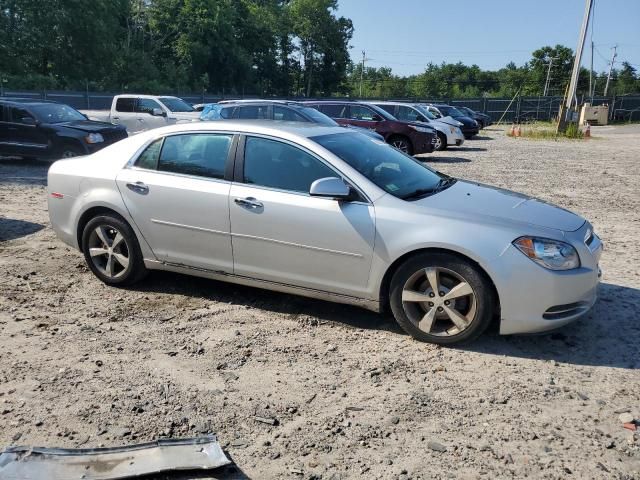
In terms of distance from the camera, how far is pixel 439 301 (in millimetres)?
4082

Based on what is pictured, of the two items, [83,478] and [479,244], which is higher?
[479,244]

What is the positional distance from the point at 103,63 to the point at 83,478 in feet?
173

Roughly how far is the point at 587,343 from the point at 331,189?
7.22ft

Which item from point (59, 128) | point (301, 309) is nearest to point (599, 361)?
point (301, 309)

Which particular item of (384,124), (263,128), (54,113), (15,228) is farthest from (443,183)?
(384,124)

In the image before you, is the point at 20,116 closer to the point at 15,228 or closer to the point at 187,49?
the point at 15,228

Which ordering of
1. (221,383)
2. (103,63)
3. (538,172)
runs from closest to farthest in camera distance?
(221,383)
(538,172)
(103,63)

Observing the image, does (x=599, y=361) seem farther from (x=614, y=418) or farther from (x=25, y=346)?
(x=25, y=346)

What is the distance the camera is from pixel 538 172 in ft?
46.1

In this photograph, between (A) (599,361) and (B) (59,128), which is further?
(B) (59,128)

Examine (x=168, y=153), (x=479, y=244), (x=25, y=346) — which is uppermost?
(x=168, y=153)

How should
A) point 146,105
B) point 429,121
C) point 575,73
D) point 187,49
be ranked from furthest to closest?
point 187,49 < point 575,73 < point 429,121 < point 146,105

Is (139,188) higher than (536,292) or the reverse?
higher

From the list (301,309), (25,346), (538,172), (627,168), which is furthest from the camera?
(627,168)
